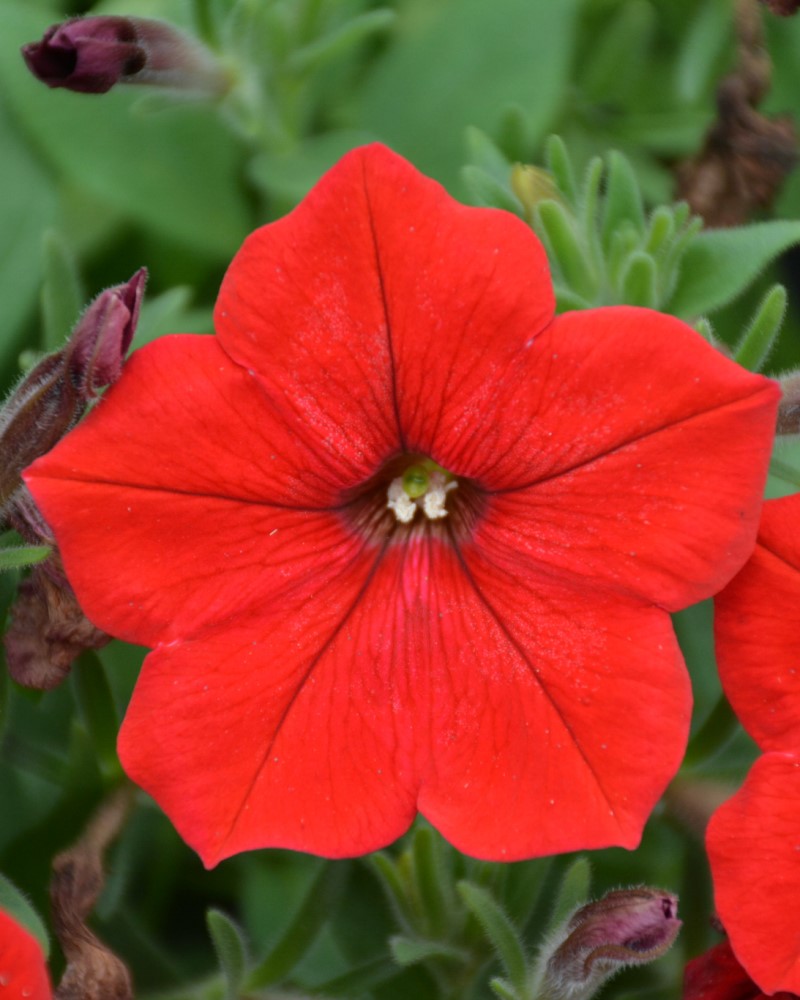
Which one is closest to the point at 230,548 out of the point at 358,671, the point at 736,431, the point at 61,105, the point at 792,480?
→ the point at 358,671

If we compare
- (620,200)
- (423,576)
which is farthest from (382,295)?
(620,200)

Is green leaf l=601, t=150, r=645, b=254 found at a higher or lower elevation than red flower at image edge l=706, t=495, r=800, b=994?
higher

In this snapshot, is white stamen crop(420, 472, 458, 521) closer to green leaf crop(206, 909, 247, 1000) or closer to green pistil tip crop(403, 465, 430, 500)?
green pistil tip crop(403, 465, 430, 500)

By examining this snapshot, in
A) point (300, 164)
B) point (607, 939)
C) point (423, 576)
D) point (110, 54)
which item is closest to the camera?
point (607, 939)

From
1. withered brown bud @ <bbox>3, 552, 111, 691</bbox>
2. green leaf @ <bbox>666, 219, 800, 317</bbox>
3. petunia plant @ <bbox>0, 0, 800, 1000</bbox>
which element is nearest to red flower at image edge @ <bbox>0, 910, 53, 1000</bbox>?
petunia plant @ <bbox>0, 0, 800, 1000</bbox>

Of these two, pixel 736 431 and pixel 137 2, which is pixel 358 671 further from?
pixel 137 2

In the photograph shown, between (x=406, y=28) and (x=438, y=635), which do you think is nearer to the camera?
(x=438, y=635)

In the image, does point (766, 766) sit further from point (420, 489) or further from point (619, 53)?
point (619, 53)
